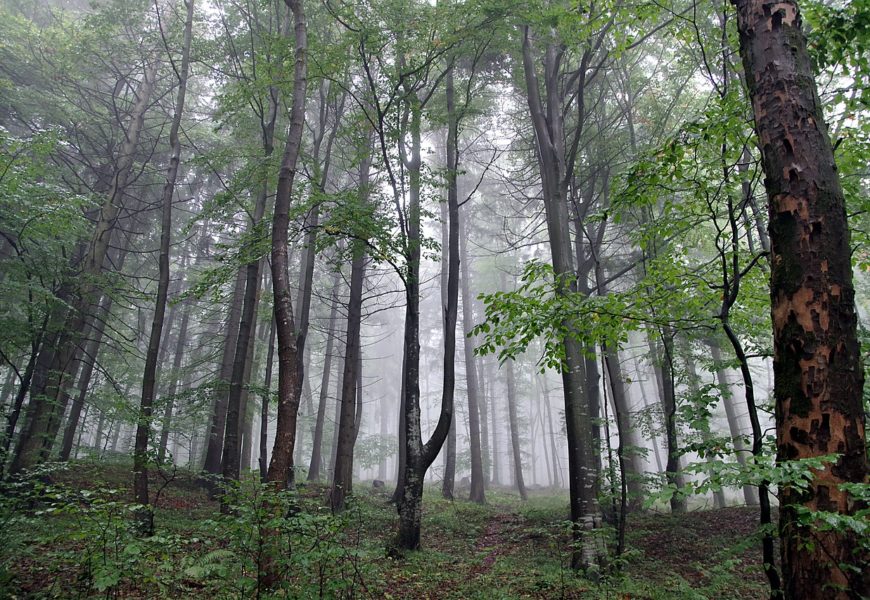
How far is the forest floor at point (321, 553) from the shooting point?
413cm

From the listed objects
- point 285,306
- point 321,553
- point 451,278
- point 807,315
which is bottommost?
point 321,553

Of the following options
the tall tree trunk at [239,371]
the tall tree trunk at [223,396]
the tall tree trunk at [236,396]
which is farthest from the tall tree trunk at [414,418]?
the tall tree trunk at [223,396]

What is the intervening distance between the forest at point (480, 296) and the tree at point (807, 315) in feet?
0.05

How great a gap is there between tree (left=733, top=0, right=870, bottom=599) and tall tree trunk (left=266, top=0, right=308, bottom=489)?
465 cm

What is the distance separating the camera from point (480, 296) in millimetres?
5211

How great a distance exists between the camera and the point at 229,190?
915 cm

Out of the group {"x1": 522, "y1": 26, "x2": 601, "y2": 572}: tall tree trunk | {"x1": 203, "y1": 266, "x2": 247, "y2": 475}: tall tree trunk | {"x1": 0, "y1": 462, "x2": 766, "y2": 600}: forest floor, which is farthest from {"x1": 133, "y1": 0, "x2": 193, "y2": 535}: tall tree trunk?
{"x1": 522, "y1": 26, "x2": 601, "y2": 572}: tall tree trunk

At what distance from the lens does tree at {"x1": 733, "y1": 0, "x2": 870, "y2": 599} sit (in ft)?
8.43

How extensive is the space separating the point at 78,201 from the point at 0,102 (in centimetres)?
726

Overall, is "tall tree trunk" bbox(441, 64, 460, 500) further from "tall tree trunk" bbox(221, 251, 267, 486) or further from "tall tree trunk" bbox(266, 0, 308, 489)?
"tall tree trunk" bbox(221, 251, 267, 486)

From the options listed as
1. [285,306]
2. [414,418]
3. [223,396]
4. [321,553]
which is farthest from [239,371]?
[321,553]

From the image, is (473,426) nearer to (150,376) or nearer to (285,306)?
(150,376)

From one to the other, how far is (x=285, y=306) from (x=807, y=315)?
18.3ft

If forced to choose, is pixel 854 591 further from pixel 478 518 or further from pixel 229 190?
pixel 478 518
